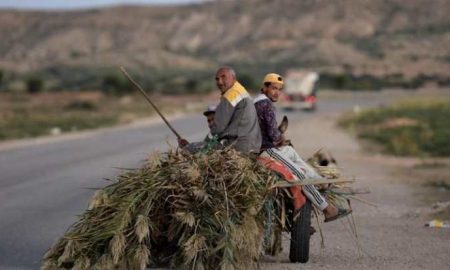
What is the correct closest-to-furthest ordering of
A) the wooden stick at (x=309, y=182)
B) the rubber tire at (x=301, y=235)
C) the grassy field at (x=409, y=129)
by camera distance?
the wooden stick at (x=309, y=182) → the rubber tire at (x=301, y=235) → the grassy field at (x=409, y=129)

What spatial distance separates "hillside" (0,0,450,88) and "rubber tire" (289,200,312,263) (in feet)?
368

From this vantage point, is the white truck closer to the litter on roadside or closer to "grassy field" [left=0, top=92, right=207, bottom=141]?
"grassy field" [left=0, top=92, right=207, bottom=141]

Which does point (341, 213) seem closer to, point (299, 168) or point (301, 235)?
point (301, 235)

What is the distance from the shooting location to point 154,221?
7.82 m

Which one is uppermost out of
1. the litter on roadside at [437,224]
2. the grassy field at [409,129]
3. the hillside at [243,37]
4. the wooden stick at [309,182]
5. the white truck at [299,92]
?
the hillside at [243,37]

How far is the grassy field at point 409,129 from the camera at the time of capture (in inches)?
1048

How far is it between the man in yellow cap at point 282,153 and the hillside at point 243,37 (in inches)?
4414

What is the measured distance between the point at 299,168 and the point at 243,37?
146 meters

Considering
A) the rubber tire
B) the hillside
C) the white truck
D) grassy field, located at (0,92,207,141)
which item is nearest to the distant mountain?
the hillside

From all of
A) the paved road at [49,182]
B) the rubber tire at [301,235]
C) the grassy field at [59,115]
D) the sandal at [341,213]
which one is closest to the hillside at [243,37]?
the grassy field at [59,115]

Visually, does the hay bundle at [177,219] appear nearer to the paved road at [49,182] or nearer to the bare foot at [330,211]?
the bare foot at [330,211]

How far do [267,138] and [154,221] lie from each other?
1553mm

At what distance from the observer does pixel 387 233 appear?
10.9 meters

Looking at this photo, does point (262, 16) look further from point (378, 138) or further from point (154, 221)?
point (154, 221)
